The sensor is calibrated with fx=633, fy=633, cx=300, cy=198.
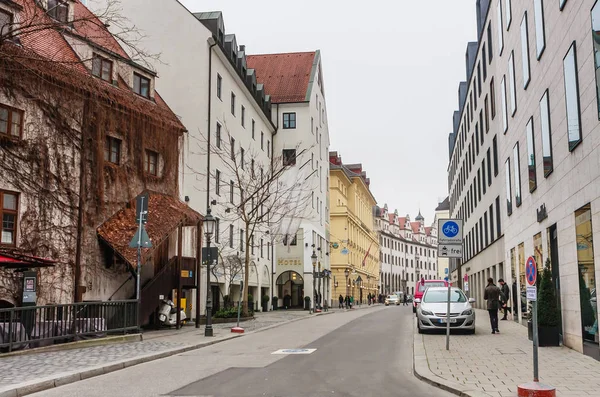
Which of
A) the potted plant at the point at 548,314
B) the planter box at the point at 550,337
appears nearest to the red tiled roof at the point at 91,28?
the potted plant at the point at 548,314

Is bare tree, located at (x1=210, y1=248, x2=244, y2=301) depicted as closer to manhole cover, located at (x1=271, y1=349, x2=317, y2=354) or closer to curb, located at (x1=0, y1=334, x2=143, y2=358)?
curb, located at (x1=0, y1=334, x2=143, y2=358)

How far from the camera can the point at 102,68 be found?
24344 mm

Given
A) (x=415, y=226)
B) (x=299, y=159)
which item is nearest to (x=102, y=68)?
(x=299, y=159)

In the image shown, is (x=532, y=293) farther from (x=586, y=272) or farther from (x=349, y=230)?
(x=349, y=230)

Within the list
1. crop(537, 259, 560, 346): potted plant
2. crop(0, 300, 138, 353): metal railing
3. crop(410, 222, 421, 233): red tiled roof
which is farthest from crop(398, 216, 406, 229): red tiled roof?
crop(537, 259, 560, 346): potted plant

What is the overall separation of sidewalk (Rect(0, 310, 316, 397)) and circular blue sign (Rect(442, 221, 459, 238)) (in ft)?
24.4

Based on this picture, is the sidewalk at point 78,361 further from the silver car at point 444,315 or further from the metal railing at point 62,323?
the silver car at point 444,315

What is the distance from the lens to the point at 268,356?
15.1 m

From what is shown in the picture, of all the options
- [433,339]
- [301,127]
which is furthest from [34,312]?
[301,127]

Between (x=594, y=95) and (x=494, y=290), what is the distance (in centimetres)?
945

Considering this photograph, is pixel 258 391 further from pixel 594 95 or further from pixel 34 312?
pixel 594 95

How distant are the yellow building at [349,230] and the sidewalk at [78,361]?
4486cm

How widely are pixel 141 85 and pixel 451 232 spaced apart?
16.2 meters

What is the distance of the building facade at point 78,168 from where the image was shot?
62.3 ft
